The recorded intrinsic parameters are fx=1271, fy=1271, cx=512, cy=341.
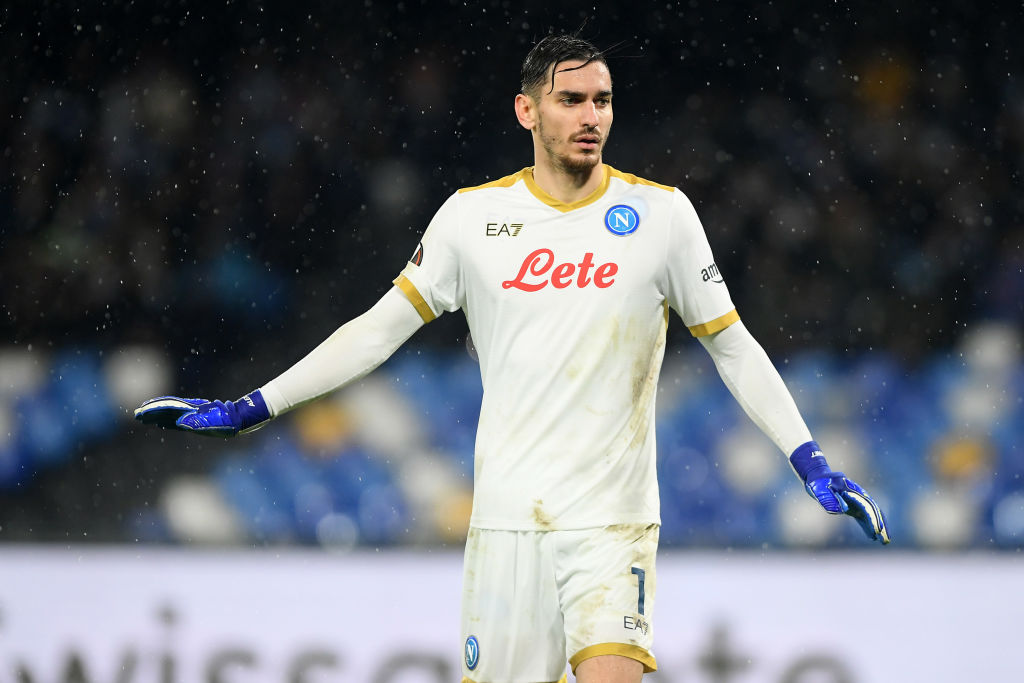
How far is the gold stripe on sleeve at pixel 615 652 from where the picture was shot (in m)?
2.31

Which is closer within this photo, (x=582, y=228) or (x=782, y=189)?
(x=582, y=228)

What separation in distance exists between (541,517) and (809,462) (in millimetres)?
512

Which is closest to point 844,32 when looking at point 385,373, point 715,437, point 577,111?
point 715,437

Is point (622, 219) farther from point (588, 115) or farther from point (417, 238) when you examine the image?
point (417, 238)

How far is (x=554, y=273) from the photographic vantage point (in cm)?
249

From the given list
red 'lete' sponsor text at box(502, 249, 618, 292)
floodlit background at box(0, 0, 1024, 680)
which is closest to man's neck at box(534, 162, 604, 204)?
red 'lete' sponsor text at box(502, 249, 618, 292)

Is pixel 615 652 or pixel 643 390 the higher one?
pixel 643 390

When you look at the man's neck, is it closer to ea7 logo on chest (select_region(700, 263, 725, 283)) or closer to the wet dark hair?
the wet dark hair

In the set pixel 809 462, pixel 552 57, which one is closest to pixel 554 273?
pixel 552 57

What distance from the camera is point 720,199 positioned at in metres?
5.46

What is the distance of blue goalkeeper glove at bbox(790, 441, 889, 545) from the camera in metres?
2.26

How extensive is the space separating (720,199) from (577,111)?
121 inches

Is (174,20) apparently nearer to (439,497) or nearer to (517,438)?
(439,497)

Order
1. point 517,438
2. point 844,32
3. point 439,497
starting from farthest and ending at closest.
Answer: point 844,32 < point 439,497 < point 517,438
